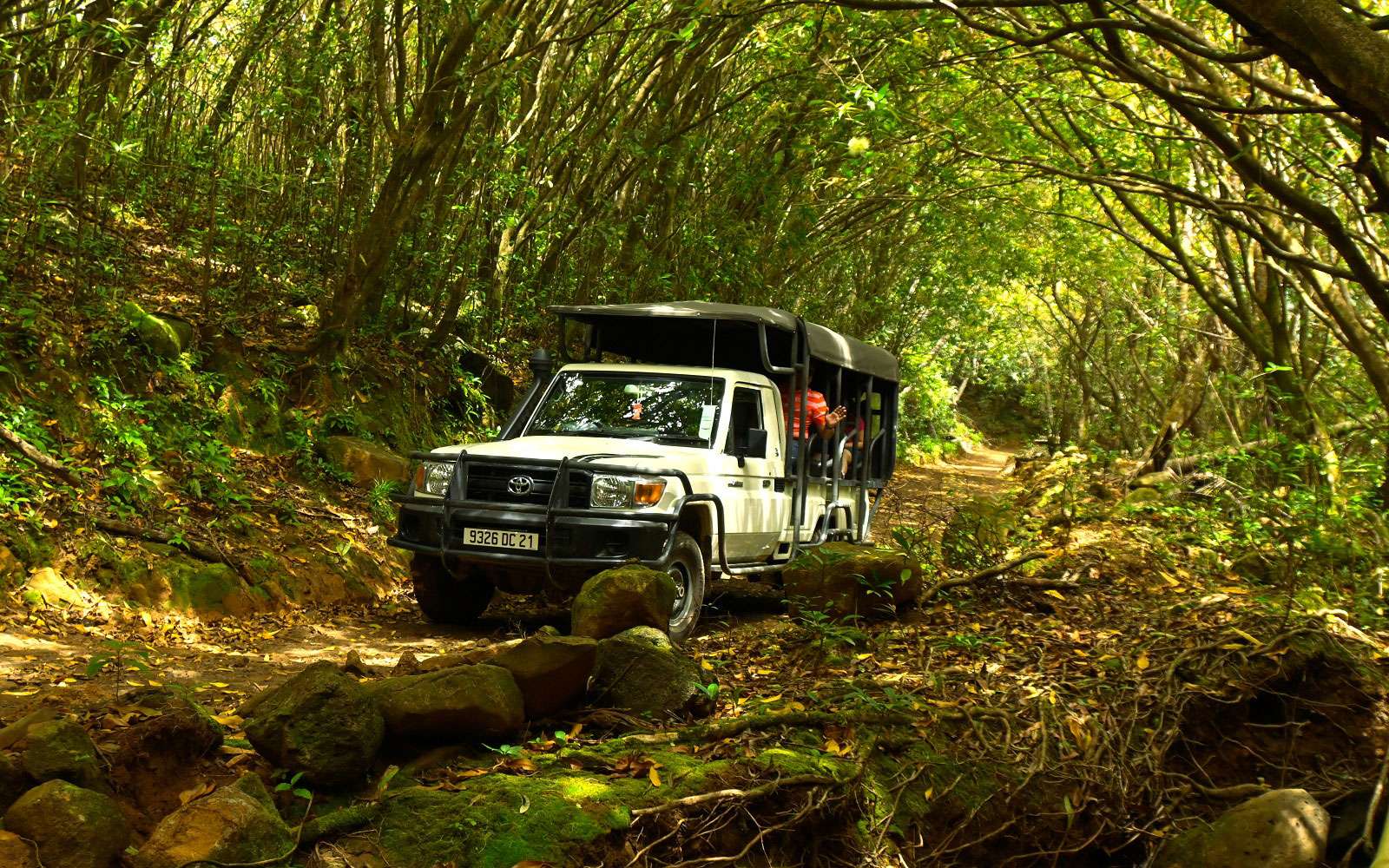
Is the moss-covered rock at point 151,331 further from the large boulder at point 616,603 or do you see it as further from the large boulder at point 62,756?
the large boulder at point 62,756

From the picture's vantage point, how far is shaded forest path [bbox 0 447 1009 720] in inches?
231

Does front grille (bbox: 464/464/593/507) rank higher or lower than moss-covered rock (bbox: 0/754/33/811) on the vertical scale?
higher

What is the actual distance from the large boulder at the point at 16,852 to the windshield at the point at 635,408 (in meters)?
5.68

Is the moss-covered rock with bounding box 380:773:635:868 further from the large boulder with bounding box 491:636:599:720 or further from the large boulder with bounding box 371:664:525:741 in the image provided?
the large boulder with bounding box 491:636:599:720

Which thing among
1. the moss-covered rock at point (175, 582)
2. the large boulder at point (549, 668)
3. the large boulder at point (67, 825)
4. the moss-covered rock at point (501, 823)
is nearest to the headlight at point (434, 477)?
the moss-covered rock at point (175, 582)

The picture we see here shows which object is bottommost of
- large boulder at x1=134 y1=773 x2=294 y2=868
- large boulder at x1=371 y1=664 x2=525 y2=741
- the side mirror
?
large boulder at x1=134 y1=773 x2=294 y2=868

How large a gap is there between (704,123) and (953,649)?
418 inches

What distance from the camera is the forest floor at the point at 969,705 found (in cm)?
497

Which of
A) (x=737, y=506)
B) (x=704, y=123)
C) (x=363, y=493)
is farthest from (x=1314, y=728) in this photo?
(x=704, y=123)

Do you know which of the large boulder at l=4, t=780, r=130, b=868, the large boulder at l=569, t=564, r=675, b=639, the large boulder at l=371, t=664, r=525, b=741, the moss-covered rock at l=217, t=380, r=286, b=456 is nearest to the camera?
the large boulder at l=4, t=780, r=130, b=868

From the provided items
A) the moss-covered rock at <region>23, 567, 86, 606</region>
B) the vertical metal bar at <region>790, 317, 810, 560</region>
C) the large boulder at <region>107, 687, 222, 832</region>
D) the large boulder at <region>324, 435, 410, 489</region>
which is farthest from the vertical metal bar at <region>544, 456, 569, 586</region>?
the large boulder at <region>324, 435, 410, 489</region>

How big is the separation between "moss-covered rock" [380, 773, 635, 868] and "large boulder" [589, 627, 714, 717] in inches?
45.4

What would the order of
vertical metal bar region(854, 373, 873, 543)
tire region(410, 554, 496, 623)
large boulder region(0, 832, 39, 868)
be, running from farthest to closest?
1. vertical metal bar region(854, 373, 873, 543)
2. tire region(410, 554, 496, 623)
3. large boulder region(0, 832, 39, 868)

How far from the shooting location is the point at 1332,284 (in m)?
10.7
